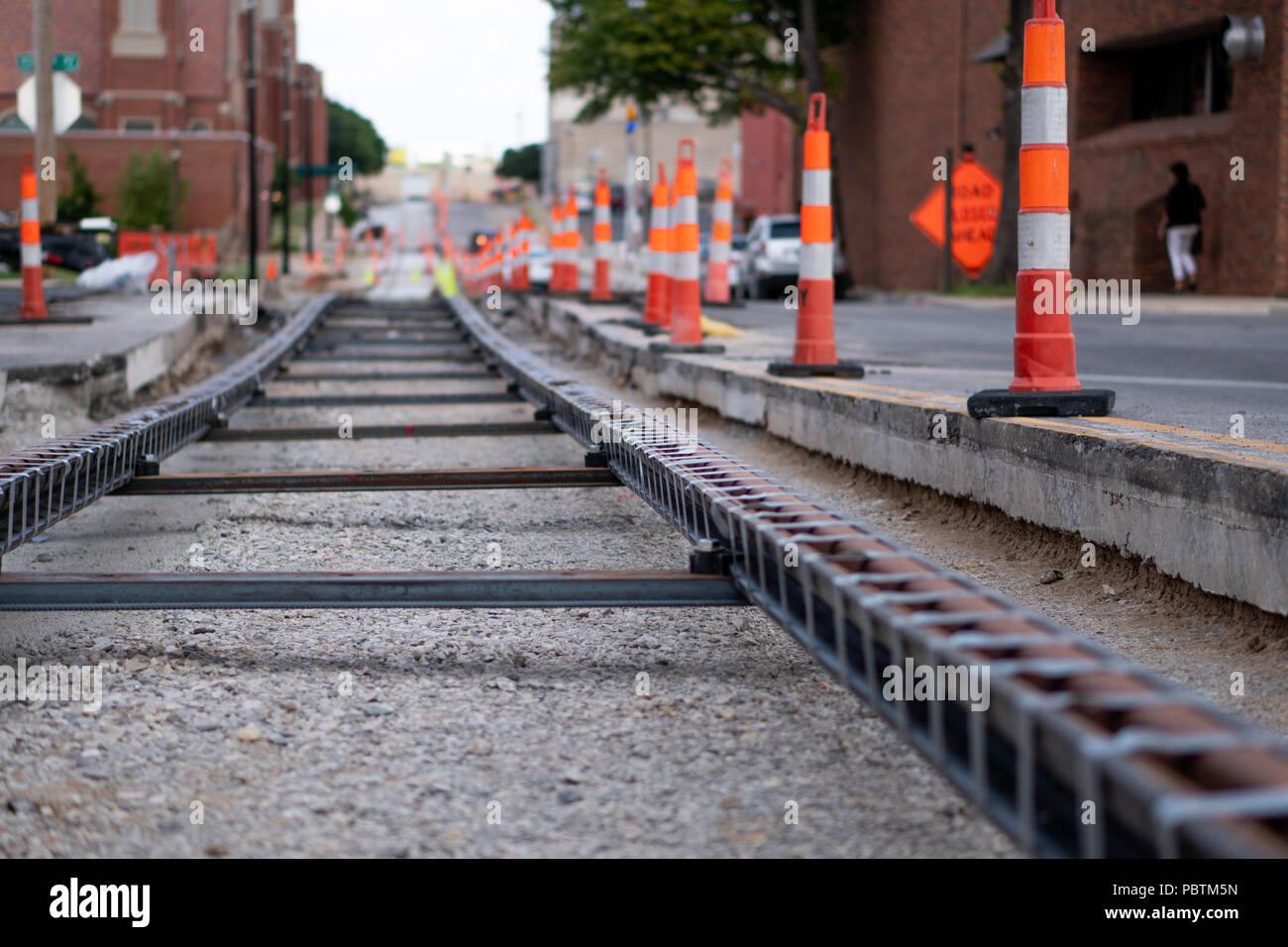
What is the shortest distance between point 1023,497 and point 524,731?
8.32 feet

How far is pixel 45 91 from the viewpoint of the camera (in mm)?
15938

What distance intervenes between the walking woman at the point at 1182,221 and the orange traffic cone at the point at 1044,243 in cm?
1799

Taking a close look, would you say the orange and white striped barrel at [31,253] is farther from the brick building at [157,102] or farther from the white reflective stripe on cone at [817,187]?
the brick building at [157,102]

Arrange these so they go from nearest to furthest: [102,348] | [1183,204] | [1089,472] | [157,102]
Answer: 1. [1089,472]
2. [102,348]
3. [1183,204]
4. [157,102]

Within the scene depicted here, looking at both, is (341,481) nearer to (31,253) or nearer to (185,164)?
(31,253)

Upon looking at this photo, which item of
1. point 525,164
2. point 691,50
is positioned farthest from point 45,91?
point 525,164

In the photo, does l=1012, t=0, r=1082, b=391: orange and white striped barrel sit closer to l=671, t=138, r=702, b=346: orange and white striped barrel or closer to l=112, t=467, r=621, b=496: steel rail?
l=112, t=467, r=621, b=496: steel rail

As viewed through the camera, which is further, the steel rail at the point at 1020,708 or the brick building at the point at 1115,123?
the brick building at the point at 1115,123

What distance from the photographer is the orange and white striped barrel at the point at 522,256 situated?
84.0ft

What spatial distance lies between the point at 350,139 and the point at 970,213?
109759 millimetres

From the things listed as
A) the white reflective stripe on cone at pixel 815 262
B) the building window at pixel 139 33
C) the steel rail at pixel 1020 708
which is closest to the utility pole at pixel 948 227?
the white reflective stripe on cone at pixel 815 262

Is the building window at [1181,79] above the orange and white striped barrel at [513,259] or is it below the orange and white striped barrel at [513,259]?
above

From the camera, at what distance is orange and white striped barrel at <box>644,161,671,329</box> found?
13.3 m
